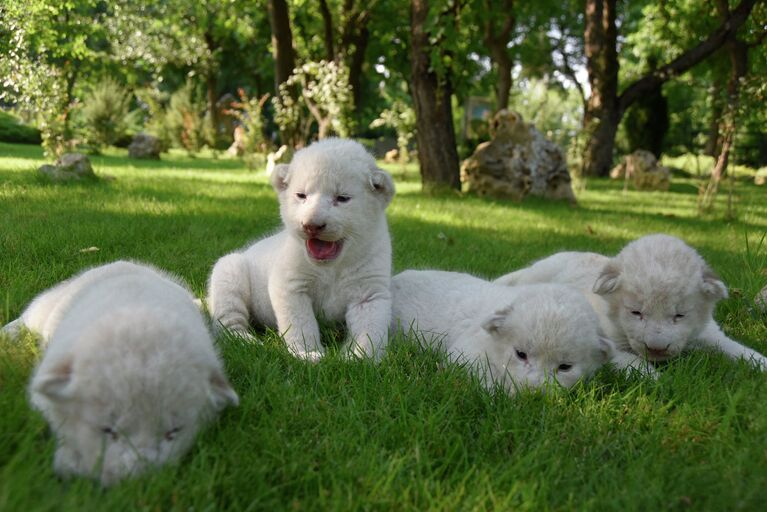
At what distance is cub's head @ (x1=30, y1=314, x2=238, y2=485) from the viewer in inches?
76.8

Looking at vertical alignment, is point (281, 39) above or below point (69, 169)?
above

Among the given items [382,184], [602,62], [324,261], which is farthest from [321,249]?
[602,62]

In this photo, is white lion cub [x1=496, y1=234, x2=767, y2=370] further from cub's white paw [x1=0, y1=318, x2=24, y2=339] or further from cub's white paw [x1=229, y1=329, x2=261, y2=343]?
cub's white paw [x1=0, y1=318, x2=24, y2=339]


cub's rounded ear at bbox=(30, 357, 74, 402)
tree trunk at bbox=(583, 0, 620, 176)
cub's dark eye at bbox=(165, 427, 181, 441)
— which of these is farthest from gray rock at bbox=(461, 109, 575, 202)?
cub's rounded ear at bbox=(30, 357, 74, 402)

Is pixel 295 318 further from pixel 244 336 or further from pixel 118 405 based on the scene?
pixel 118 405

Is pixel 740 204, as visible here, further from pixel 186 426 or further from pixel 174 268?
pixel 186 426

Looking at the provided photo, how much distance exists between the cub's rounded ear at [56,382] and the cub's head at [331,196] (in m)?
1.54

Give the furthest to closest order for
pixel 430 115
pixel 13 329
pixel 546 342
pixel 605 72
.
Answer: pixel 605 72 < pixel 430 115 < pixel 13 329 < pixel 546 342

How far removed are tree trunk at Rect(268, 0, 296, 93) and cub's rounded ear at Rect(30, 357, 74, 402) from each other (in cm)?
1465

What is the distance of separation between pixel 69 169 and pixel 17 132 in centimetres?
1420

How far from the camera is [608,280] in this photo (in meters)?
3.79

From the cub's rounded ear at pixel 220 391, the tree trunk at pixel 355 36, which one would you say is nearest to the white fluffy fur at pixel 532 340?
the cub's rounded ear at pixel 220 391

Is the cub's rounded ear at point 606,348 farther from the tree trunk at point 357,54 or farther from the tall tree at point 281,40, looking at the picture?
the tree trunk at point 357,54

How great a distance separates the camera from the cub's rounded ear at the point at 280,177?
3.73 m
